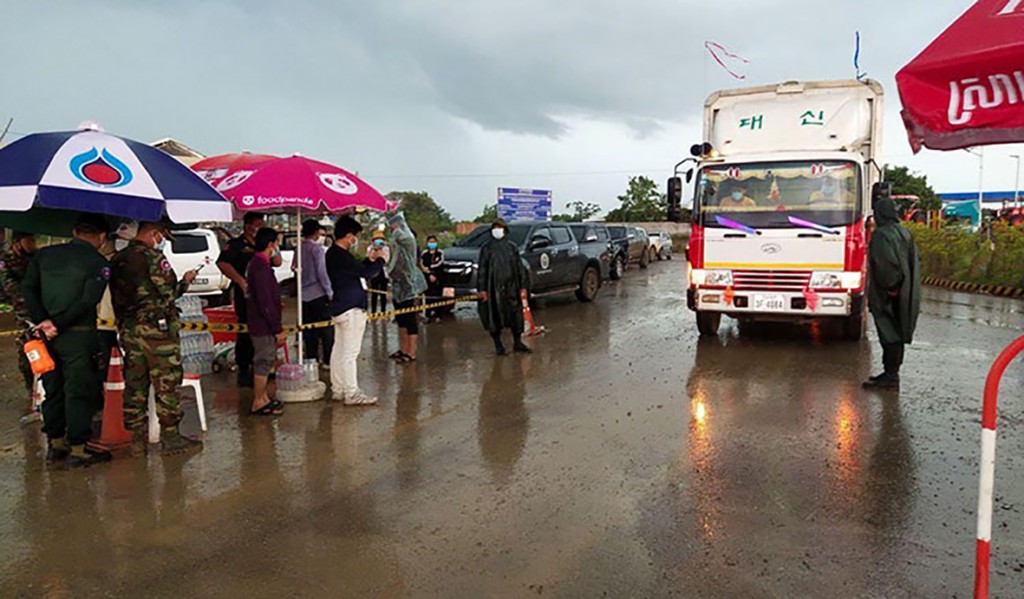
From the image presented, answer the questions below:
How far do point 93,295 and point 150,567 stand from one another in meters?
2.08

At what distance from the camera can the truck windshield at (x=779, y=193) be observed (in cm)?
877

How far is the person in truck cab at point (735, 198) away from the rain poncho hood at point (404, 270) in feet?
13.5

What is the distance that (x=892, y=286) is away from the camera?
7012mm

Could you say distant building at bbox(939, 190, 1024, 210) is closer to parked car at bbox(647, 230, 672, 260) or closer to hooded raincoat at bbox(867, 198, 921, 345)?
parked car at bbox(647, 230, 672, 260)

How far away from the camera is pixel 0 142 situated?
14391mm

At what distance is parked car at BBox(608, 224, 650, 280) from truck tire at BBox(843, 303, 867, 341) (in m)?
9.95

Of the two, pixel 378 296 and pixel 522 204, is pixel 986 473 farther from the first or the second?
pixel 522 204

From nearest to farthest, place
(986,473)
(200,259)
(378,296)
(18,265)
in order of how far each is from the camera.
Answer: (986,473)
(18,265)
(378,296)
(200,259)

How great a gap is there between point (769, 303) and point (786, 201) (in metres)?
1.33

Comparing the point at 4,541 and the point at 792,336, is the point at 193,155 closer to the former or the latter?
the point at 792,336

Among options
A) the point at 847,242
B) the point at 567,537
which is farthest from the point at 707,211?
the point at 567,537

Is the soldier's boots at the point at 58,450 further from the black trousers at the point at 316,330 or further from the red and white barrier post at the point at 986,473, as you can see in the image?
the red and white barrier post at the point at 986,473

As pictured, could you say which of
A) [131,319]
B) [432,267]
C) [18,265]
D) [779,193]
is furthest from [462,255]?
[131,319]

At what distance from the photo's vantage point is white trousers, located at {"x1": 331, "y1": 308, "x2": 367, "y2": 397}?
21.6 feet
